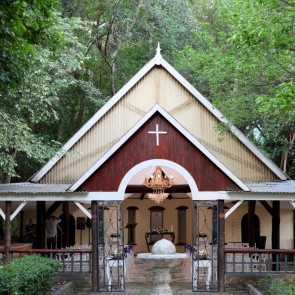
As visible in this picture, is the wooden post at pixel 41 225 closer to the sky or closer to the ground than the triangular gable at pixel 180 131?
closer to the ground

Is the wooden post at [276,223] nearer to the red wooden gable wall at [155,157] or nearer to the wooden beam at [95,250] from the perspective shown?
the red wooden gable wall at [155,157]

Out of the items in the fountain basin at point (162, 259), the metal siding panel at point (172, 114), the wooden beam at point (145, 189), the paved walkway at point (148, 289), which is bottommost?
the paved walkway at point (148, 289)

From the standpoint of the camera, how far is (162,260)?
12.7 metres

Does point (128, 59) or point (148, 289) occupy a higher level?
point (128, 59)

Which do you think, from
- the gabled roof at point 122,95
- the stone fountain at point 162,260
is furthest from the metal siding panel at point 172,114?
the stone fountain at point 162,260

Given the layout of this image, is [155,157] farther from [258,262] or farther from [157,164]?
[258,262]

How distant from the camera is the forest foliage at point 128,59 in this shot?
1336 centimetres

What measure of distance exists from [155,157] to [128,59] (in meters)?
17.5

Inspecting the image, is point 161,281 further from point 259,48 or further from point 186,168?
point 259,48

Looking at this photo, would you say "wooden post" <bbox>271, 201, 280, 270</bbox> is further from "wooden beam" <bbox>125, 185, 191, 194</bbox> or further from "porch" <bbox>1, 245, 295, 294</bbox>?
"wooden beam" <bbox>125, 185, 191, 194</bbox>

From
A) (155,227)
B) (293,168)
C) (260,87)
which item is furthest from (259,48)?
(293,168)

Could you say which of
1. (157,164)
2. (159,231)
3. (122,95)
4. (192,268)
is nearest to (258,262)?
(192,268)

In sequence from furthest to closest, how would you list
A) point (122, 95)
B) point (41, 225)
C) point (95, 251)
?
point (122, 95) < point (41, 225) < point (95, 251)

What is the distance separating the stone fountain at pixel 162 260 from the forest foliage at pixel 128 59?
12.8 feet
